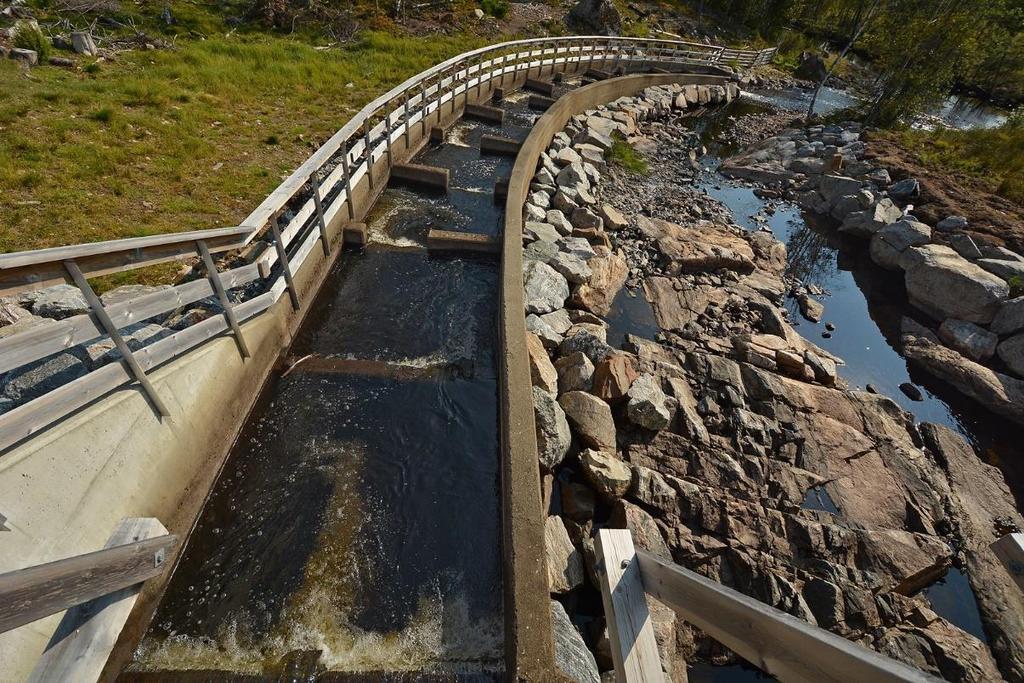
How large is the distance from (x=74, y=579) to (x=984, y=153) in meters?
24.6

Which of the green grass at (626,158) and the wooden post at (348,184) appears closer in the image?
the wooden post at (348,184)

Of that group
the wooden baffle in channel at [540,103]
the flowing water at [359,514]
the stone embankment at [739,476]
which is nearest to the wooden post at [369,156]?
the flowing water at [359,514]

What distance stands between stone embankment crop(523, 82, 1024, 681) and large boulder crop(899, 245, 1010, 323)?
13.4 ft

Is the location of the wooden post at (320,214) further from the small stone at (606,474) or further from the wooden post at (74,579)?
the small stone at (606,474)

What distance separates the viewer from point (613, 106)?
1894cm

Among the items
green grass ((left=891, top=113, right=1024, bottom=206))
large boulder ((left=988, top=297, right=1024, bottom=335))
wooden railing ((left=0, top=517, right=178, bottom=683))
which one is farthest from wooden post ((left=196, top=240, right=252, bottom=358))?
green grass ((left=891, top=113, right=1024, bottom=206))

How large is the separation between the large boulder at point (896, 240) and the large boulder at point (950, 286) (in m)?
0.41

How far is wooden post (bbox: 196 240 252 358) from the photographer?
3704 millimetres

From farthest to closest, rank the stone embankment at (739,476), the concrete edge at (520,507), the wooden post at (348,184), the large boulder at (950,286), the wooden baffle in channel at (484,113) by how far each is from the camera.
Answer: the wooden baffle in channel at (484,113) → the large boulder at (950,286) → the wooden post at (348,184) → the stone embankment at (739,476) → the concrete edge at (520,507)

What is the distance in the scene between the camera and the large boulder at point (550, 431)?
4.96 m

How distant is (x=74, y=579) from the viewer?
224 centimetres

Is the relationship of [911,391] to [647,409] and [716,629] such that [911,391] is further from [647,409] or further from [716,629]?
[716,629]

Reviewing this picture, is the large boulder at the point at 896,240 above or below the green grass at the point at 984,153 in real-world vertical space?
below

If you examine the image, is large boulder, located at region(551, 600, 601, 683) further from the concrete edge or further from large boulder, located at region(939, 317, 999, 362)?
large boulder, located at region(939, 317, 999, 362)
